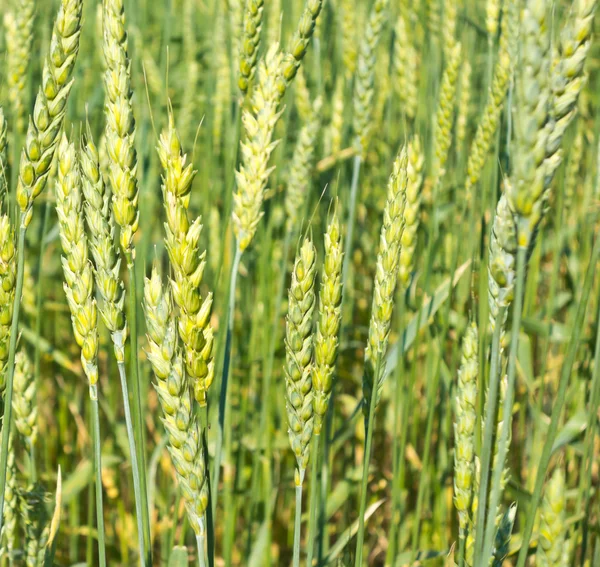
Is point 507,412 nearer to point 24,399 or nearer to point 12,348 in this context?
point 12,348

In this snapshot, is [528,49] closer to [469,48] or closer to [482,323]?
[482,323]

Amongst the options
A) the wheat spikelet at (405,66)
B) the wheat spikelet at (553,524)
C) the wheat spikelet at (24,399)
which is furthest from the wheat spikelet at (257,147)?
the wheat spikelet at (405,66)

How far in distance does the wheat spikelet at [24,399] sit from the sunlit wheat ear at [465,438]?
65cm

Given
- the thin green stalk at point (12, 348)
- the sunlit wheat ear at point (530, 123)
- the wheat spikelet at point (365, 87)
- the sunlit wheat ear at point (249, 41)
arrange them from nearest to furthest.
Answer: the sunlit wheat ear at point (530, 123) < the thin green stalk at point (12, 348) < the sunlit wheat ear at point (249, 41) < the wheat spikelet at point (365, 87)

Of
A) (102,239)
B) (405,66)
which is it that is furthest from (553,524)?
(405,66)

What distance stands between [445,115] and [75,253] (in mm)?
788

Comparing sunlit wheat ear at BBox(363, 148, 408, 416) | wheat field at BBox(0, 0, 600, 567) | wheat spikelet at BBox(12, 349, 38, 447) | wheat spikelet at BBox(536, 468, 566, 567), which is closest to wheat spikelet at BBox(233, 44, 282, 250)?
wheat field at BBox(0, 0, 600, 567)

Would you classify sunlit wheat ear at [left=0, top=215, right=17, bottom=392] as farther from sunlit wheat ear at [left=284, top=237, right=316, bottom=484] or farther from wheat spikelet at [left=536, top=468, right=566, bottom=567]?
wheat spikelet at [left=536, top=468, right=566, bottom=567]

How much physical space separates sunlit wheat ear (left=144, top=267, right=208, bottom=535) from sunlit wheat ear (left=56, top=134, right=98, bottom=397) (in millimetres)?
82

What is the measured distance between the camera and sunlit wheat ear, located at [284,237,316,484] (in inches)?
29.0

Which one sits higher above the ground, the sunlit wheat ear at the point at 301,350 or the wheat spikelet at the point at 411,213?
the wheat spikelet at the point at 411,213

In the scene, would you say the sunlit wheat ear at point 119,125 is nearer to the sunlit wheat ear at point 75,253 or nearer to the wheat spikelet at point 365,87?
the sunlit wheat ear at point 75,253

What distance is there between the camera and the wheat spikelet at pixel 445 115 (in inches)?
50.5

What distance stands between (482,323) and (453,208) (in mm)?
801
